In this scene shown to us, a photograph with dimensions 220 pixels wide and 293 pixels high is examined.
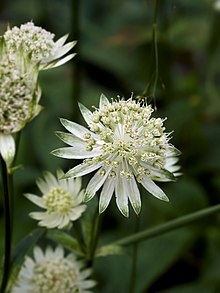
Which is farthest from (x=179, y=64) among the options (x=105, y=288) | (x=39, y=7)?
(x=105, y=288)

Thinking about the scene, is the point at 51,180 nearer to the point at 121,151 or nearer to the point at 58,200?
the point at 58,200

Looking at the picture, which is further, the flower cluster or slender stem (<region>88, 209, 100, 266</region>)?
slender stem (<region>88, 209, 100, 266</region>)

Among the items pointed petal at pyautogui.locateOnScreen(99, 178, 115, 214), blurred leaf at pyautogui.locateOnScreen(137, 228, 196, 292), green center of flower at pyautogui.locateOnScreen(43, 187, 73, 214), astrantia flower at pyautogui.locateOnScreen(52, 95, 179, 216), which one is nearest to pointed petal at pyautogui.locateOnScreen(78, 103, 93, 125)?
astrantia flower at pyautogui.locateOnScreen(52, 95, 179, 216)

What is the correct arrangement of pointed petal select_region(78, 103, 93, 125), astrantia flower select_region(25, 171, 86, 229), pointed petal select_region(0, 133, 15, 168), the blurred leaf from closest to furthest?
pointed petal select_region(0, 133, 15, 168) < pointed petal select_region(78, 103, 93, 125) < astrantia flower select_region(25, 171, 86, 229) < the blurred leaf

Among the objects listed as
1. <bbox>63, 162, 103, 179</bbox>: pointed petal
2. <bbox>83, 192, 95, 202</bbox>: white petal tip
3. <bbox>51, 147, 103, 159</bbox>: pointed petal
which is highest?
<bbox>51, 147, 103, 159</bbox>: pointed petal

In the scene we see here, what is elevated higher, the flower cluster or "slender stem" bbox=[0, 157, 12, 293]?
the flower cluster

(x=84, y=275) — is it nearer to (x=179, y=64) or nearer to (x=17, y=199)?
(x=17, y=199)

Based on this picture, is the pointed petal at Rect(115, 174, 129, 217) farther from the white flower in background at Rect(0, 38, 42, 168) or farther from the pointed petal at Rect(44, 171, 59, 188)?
the pointed petal at Rect(44, 171, 59, 188)

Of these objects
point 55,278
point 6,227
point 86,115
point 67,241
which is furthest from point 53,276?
point 86,115
